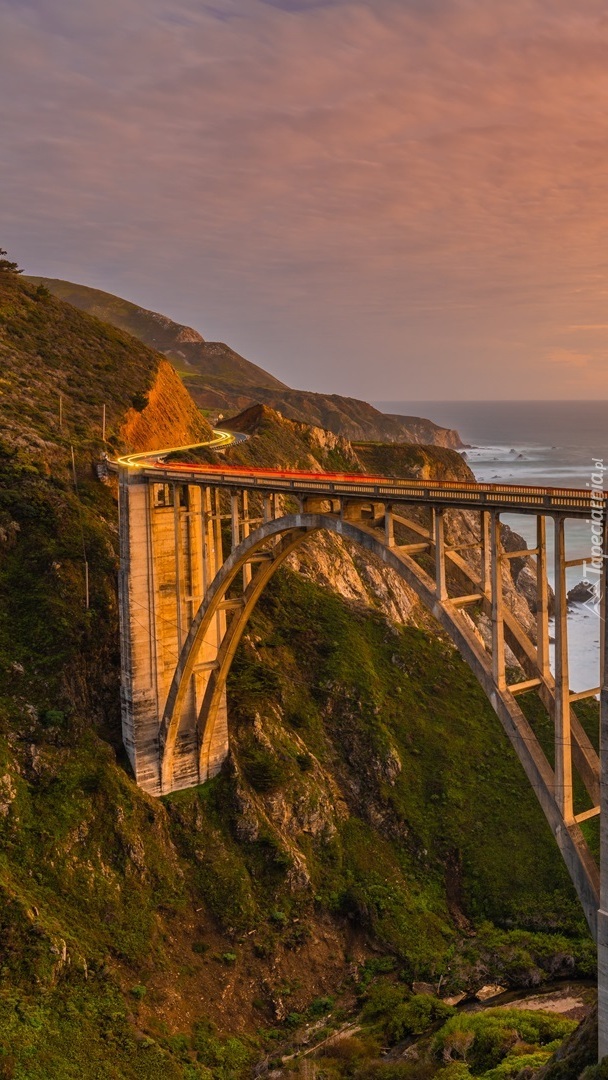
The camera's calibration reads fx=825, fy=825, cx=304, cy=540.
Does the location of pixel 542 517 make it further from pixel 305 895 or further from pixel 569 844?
→ pixel 305 895

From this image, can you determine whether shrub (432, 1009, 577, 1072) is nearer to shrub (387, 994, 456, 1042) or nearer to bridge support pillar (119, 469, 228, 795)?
shrub (387, 994, 456, 1042)

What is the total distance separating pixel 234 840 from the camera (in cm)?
3594

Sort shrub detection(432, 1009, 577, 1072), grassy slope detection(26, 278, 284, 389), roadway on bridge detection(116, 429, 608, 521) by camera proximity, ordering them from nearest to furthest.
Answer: roadway on bridge detection(116, 429, 608, 521) < shrub detection(432, 1009, 577, 1072) < grassy slope detection(26, 278, 284, 389)

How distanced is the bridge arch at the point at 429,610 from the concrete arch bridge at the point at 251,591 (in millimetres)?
51

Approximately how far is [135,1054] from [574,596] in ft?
237

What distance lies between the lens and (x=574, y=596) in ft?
292

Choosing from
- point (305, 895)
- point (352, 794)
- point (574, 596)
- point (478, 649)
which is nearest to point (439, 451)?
point (574, 596)

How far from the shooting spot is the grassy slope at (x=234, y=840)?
92.6 feet

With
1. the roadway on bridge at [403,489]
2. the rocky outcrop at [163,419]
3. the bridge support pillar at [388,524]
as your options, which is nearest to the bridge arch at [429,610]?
the bridge support pillar at [388,524]

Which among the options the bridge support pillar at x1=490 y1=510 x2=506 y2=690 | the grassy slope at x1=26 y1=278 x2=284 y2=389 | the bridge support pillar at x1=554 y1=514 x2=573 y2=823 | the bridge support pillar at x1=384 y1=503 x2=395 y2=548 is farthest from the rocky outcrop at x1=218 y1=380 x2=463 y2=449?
the bridge support pillar at x1=554 y1=514 x2=573 y2=823

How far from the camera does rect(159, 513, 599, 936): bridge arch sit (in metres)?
21.3

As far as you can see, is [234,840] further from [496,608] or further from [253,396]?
[253,396]

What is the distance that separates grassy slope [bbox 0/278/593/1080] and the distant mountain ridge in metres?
75.4

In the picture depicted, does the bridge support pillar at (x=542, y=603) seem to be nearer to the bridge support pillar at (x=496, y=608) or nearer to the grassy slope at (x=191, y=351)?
the bridge support pillar at (x=496, y=608)
